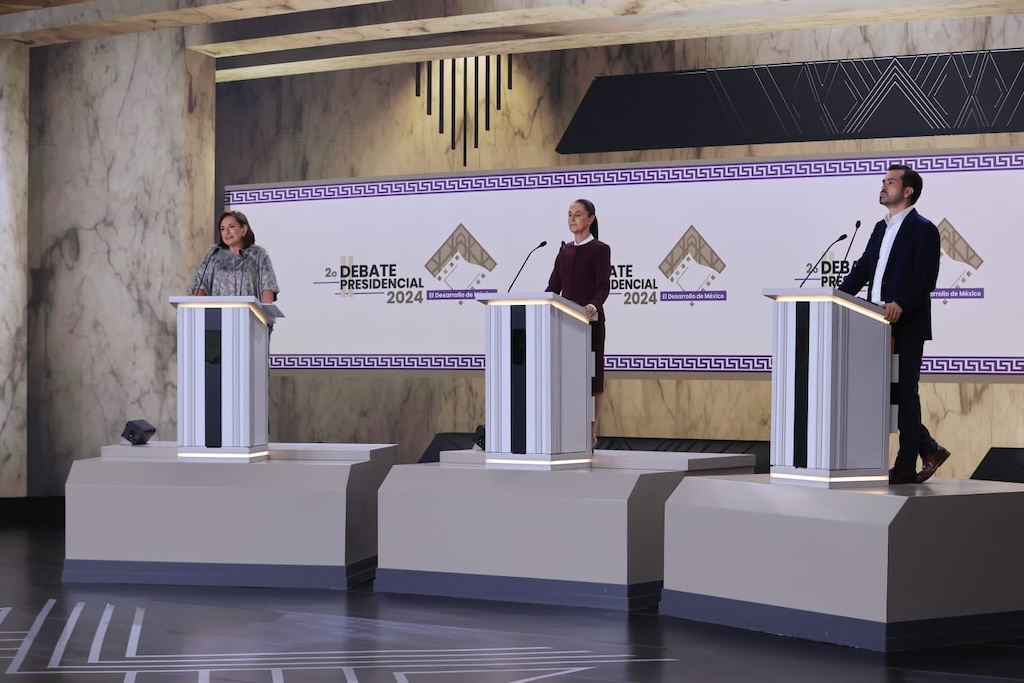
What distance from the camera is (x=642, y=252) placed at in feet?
24.2

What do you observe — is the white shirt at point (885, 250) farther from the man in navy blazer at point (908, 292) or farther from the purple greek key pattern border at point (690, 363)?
the purple greek key pattern border at point (690, 363)

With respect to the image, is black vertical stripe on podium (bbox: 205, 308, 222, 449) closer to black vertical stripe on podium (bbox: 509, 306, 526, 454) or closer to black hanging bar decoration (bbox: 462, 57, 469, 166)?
black vertical stripe on podium (bbox: 509, 306, 526, 454)

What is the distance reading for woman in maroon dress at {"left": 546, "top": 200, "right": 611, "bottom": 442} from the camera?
5.88 meters

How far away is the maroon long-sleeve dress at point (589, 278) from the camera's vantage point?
5.89 m

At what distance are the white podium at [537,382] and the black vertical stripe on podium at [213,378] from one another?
1226mm

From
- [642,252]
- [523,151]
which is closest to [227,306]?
[642,252]

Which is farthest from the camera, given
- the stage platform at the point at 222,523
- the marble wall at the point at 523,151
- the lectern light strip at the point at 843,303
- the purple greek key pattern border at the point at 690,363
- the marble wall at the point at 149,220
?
the marble wall at the point at 149,220

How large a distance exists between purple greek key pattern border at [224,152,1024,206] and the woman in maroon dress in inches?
56.5

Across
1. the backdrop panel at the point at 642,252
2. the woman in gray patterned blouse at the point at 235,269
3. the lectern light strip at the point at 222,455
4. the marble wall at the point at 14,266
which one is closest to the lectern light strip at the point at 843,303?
the backdrop panel at the point at 642,252

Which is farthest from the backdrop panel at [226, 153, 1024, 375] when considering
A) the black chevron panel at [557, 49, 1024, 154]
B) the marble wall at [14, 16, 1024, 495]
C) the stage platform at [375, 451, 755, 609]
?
the stage platform at [375, 451, 755, 609]

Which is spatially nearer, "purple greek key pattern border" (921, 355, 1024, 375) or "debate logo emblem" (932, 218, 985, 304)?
"purple greek key pattern border" (921, 355, 1024, 375)

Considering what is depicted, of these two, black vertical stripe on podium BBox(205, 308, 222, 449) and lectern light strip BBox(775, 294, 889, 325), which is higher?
lectern light strip BBox(775, 294, 889, 325)

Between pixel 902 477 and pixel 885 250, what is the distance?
2.81ft

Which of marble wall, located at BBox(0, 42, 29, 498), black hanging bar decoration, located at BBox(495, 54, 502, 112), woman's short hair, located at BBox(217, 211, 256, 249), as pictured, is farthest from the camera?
black hanging bar decoration, located at BBox(495, 54, 502, 112)
